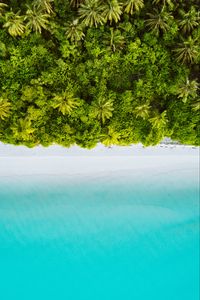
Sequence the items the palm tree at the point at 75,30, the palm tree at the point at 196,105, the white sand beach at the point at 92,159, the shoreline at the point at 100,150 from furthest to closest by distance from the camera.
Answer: the white sand beach at the point at 92,159 → the shoreline at the point at 100,150 → the palm tree at the point at 196,105 → the palm tree at the point at 75,30

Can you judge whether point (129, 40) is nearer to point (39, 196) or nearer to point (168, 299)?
point (39, 196)

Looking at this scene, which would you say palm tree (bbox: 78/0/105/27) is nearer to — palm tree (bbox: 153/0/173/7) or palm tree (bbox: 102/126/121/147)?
palm tree (bbox: 153/0/173/7)

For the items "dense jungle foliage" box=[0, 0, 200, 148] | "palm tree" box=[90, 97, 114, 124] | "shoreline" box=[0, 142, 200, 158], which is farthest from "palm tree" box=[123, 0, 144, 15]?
"shoreline" box=[0, 142, 200, 158]

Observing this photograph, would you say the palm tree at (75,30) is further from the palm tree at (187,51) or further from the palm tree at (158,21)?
the palm tree at (187,51)

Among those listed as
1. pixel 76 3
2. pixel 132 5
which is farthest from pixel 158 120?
pixel 76 3

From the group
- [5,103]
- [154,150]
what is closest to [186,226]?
[154,150]

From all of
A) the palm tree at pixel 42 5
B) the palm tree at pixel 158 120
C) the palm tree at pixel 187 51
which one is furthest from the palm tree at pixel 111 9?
the palm tree at pixel 158 120
